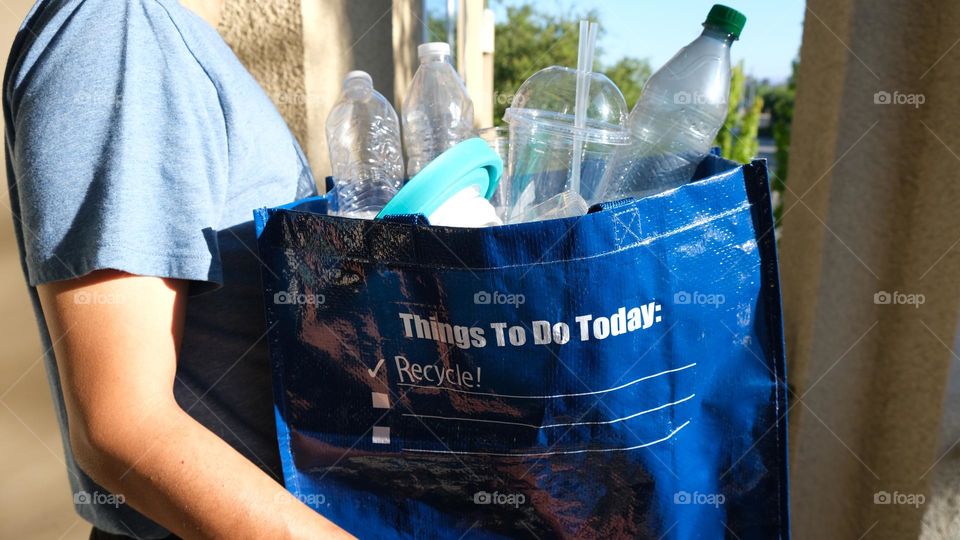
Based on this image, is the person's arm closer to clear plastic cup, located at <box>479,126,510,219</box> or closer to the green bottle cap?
clear plastic cup, located at <box>479,126,510,219</box>

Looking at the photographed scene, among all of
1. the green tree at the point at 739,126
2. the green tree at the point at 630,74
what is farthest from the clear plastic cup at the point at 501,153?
the green tree at the point at 630,74

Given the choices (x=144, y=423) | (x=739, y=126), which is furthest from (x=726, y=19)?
(x=739, y=126)

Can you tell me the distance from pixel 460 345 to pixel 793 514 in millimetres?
1627

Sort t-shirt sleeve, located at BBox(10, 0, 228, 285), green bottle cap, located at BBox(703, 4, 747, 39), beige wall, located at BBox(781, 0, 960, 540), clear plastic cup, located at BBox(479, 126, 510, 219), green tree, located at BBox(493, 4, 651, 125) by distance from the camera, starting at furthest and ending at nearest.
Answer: green tree, located at BBox(493, 4, 651, 125) → beige wall, located at BBox(781, 0, 960, 540) → clear plastic cup, located at BBox(479, 126, 510, 219) → green bottle cap, located at BBox(703, 4, 747, 39) → t-shirt sleeve, located at BBox(10, 0, 228, 285)

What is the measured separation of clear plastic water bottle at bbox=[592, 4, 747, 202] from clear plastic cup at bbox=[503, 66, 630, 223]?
1.4 inches

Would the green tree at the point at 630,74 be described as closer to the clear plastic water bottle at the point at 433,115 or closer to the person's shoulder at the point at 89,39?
the clear plastic water bottle at the point at 433,115

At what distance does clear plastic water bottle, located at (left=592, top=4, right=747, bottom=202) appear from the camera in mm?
1010

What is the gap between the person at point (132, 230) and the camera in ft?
2.49

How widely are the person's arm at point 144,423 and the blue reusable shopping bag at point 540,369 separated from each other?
0.12 meters

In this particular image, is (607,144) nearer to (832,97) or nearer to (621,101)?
(621,101)

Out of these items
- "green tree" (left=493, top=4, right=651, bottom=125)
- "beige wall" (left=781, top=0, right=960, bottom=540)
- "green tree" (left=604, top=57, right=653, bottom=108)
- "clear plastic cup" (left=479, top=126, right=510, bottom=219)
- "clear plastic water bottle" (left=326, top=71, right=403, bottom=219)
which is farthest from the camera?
"green tree" (left=604, top=57, right=653, bottom=108)

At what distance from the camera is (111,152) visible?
29.9 inches

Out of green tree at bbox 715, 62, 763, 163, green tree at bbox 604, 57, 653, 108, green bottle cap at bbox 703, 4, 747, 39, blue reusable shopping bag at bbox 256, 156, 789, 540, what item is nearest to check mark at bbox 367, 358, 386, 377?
blue reusable shopping bag at bbox 256, 156, 789, 540

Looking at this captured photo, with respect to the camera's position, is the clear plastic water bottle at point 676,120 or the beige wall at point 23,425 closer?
the clear plastic water bottle at point 676,120
